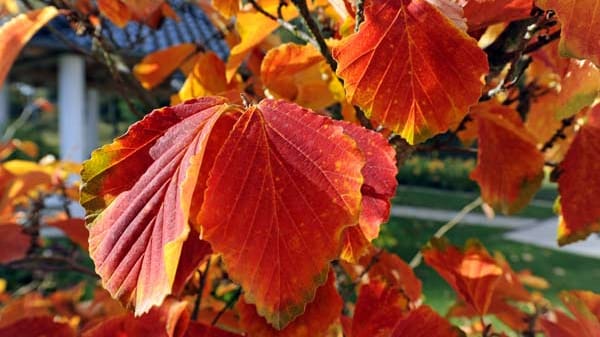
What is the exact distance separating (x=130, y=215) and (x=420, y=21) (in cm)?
21

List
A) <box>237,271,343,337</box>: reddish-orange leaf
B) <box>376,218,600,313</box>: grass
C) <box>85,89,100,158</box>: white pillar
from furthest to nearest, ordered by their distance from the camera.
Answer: <box>85,89,100,158</box>: white pillar < <box>376,218,600,313</box>: grass < <box>237,271,343,337</box>: reddish-orange leaf

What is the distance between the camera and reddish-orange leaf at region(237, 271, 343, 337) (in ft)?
1.55

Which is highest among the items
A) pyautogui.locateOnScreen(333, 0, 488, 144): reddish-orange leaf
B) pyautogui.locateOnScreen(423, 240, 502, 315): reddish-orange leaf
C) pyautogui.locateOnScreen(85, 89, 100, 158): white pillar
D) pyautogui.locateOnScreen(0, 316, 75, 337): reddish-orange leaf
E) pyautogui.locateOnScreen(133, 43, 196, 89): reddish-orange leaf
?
pyautogui.locateOnScreen(333, 0, 488, 144): reddish-orange leaf

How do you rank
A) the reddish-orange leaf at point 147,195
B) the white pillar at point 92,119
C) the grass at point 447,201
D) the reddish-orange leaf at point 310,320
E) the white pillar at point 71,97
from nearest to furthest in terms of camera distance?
the reddish-orange leaf at point 147,195 < the reddish-orange leaf at point 310,320 < the white pillar at point 71,97 < the grass at point 447,201 < the white pillar at point 92,119

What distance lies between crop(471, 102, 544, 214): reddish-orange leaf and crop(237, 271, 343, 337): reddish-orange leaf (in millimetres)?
237

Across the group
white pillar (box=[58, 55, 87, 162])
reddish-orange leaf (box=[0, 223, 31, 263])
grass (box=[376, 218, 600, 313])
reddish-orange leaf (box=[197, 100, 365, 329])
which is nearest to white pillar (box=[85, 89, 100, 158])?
white pillar (box=[58, 55, 87, 162])

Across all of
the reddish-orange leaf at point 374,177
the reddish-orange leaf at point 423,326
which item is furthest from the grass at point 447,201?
the reddish-orange leaf at point 374,177

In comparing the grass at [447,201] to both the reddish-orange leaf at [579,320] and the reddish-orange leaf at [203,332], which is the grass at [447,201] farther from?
the reddish-orange leaf at [203,332]

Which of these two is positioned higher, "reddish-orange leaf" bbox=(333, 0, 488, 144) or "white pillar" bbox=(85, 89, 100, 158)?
"reddish-orange leaf" bbox=(333, 0, 488, 144)

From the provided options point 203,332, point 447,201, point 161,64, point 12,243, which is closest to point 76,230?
point 12,243

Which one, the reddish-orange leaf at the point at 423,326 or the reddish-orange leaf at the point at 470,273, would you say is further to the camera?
the reddish-orange leaf at the point at 470,273

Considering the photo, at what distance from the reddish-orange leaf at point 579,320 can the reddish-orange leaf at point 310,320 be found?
0.20 m

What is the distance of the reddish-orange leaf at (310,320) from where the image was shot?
0.47m

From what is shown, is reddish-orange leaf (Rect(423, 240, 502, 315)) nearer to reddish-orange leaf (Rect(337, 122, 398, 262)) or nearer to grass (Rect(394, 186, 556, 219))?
reddish-orange leaf (Rect(337, 122, 398, 262))
